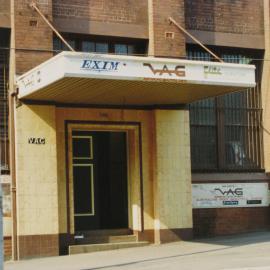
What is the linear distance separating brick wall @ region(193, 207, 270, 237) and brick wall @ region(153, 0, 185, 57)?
4.45m

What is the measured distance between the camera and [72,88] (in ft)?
53.9

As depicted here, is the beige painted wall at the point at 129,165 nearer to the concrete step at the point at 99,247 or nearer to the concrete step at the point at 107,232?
the concrete step at the point at 107,232

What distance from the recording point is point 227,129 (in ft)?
68.9

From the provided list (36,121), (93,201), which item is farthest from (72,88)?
(93,201)

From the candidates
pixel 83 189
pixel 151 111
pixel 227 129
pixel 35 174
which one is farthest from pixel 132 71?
pixel 227 129

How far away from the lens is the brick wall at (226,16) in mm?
20359

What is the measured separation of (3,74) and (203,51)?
5.96 metres

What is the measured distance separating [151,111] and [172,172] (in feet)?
5.71

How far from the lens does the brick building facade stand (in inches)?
695

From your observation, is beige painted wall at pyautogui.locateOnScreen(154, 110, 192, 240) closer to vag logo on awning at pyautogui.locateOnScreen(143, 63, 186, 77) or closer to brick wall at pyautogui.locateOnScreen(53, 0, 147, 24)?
brick wall at pyautogui.locateOnScreen(53, 0, 147, 24)

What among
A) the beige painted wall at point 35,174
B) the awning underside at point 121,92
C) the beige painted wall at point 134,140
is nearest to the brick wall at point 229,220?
the beige painted wall at point 134,140

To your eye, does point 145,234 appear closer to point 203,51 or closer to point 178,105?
point 178,105

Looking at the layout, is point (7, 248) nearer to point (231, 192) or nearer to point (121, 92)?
point (121, 92)

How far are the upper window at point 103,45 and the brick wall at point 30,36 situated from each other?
2.54ft
